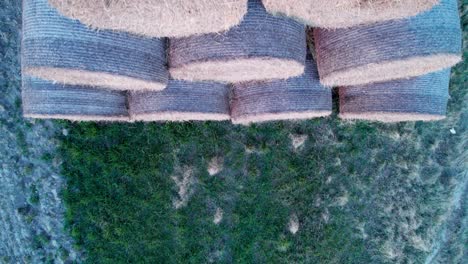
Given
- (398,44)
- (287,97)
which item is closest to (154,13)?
(287,97)

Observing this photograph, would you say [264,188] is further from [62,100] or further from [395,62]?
[62,100]

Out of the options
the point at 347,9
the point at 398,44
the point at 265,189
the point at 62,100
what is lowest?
the point at 265,189

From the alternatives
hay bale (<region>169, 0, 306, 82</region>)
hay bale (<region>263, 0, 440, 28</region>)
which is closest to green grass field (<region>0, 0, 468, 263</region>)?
hay bale (<region>169, 0, 306, 82</region>)

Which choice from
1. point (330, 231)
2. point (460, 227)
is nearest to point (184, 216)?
point (330, 231)

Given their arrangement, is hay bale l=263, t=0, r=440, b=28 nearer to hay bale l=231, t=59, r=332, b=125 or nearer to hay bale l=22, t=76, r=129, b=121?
hay bale l=231, t=59, r=332, b=125

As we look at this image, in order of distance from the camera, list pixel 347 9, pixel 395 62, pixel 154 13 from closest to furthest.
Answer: pixel 154 13, pixel 347 9, pixel 395 62

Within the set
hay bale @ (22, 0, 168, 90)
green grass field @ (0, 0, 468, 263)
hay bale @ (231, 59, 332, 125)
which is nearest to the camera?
hay bale @ (22, 0, 168, 90)

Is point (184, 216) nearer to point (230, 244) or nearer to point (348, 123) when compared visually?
point (230, 244)
